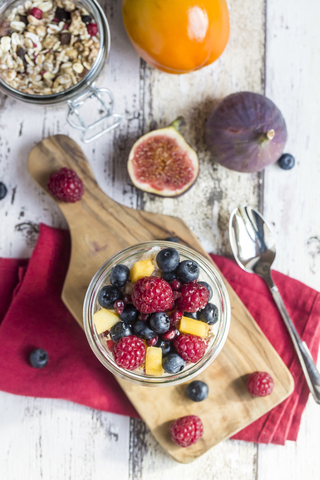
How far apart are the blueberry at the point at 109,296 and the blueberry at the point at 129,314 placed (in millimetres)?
42

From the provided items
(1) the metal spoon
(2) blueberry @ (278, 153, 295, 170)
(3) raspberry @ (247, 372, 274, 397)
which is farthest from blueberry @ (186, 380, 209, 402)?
(2) blueberry @ (278, 153, 295, 170)

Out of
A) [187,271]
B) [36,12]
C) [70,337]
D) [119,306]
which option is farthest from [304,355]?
[36,12]

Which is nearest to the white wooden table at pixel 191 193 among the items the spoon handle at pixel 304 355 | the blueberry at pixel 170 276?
the spoon handle at pixel 304 355

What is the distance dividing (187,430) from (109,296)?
0.53m

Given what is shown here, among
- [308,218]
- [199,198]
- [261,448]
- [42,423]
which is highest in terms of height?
[199,198]

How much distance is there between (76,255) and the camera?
1462mm

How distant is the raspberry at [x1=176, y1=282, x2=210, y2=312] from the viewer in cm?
111

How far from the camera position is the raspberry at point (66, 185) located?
142cm

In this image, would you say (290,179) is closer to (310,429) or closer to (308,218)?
(308,218)

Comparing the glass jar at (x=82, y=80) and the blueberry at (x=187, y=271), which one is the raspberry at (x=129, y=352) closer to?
the blueberry at (x=187, y=271)

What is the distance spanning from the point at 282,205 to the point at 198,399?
2.55 ft

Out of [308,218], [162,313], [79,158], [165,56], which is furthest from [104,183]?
[308,218]

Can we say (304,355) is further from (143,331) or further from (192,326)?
(143,331)

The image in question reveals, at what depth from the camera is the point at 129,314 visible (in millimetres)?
1157
